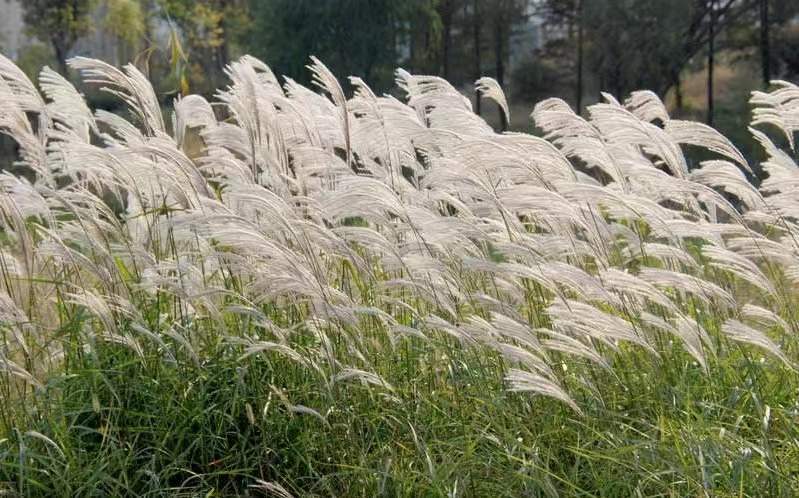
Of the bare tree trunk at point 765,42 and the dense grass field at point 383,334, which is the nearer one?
the dense grass field at point 383,334

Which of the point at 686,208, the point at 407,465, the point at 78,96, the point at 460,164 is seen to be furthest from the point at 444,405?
the point at 78,96

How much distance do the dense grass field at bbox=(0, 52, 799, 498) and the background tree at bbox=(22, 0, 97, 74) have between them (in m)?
25.7

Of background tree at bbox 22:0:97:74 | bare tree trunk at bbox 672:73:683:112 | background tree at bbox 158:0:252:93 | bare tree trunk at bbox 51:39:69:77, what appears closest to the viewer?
bare tree trunk at bbox 672:73:683:112

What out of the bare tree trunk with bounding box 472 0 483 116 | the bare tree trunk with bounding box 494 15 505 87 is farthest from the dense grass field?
the bare tree trunk with bounding box 494 15 505 87

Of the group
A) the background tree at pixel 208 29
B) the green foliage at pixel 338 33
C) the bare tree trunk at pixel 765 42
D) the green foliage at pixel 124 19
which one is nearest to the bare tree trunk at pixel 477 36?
the green foliage at pixel 338 33

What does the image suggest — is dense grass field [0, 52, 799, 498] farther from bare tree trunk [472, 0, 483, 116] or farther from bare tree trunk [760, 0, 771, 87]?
bare tree trunk [472, 0, 483, 116]

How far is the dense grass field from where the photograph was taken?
3150 mm

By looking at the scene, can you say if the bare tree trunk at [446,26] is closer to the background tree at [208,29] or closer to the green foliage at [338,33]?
the green foliage at [338,33]

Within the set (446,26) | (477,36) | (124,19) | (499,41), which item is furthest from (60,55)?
(499,41)

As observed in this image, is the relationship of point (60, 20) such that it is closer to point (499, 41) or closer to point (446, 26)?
point (446, 26)

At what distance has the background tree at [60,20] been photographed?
28.3 metres

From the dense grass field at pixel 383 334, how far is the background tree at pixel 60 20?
84.3 feet

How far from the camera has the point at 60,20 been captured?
28625 millimetres

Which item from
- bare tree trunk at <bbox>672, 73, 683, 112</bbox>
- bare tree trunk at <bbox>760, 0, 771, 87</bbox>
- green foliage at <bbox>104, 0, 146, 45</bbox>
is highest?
green foliage at <bbox>104, 0, 146, 45</bbox>
